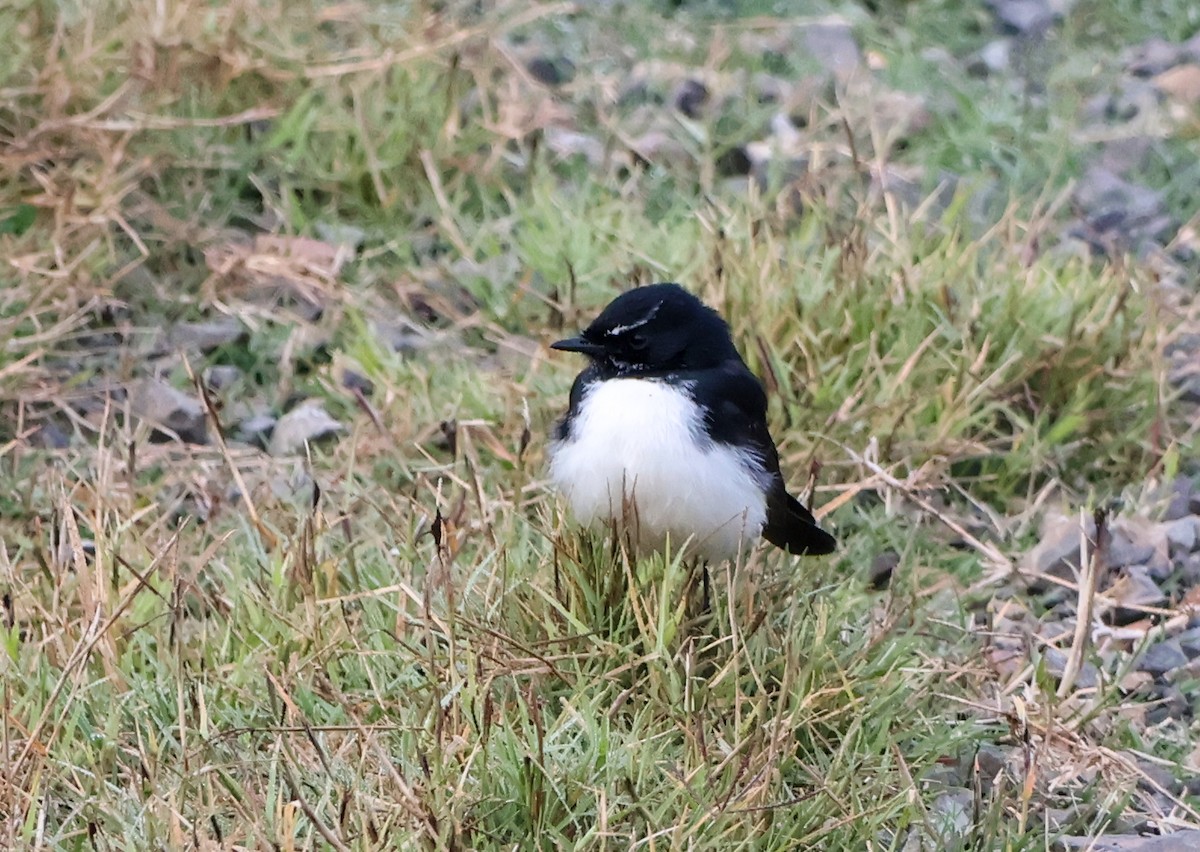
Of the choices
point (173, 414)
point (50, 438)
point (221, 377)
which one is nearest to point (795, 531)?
point (173, 414)

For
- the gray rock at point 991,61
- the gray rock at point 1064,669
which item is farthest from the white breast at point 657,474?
the gray rock at point 991,61

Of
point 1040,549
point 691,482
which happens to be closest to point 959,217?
point 1040,549

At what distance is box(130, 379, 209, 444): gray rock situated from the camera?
505 centimetres

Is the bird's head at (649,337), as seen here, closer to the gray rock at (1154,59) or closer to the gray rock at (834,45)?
the gray rock at (834,45)

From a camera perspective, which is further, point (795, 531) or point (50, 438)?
point (50, 438)

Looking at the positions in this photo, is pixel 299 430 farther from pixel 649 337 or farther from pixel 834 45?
pixel 834 45

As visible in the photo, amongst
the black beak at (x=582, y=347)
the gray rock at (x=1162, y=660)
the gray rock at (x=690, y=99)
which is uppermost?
the black beak at (x=582, y=347)

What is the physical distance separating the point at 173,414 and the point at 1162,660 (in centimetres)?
281

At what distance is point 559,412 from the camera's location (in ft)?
16.1

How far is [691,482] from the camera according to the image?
12.0ft

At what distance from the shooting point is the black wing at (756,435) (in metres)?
3.84

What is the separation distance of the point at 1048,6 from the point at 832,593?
4692 millimetres

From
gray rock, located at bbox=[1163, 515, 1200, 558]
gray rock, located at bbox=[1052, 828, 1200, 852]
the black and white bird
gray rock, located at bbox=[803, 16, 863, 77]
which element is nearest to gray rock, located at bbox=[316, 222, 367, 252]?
the black and white bird

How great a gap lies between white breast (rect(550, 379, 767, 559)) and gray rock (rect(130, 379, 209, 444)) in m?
1.63
